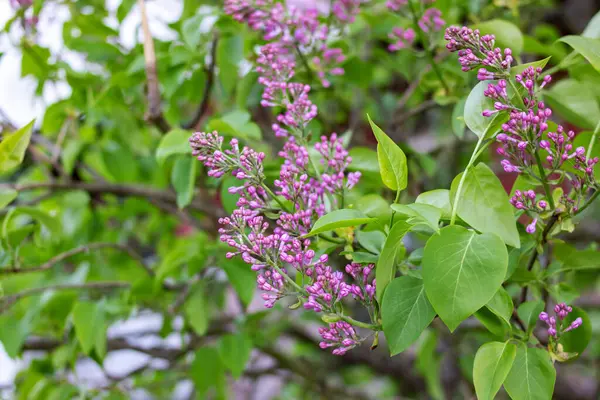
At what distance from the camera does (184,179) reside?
0.72m

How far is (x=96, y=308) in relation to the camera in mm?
834

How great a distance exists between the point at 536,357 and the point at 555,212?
4.3 inches

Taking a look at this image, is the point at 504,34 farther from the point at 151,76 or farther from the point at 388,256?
the point at 151,76

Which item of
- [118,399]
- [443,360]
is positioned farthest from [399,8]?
[443,360]

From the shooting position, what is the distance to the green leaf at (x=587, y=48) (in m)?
0.46

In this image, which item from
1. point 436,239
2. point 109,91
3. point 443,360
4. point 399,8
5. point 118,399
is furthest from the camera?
point 443,360

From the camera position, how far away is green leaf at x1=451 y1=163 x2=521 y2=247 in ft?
1.41

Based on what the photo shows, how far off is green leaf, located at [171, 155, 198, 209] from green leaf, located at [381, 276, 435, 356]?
1.12 ft

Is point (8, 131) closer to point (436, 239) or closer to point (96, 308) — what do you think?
point (96, 308)

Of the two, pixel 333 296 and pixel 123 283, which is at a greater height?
pixel 333 296

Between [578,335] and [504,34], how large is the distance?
30 centimetres

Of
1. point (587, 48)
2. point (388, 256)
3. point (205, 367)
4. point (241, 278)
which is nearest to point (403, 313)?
point (388, 256)

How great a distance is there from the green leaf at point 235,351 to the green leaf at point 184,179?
306 millimetres

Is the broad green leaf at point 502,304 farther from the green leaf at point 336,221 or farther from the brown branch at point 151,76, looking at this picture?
the brown branch at point 151,76
